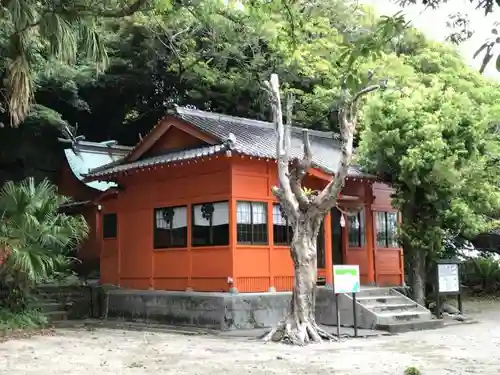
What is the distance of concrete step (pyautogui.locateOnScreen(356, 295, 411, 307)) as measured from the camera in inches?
586

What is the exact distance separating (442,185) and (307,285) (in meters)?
4.86

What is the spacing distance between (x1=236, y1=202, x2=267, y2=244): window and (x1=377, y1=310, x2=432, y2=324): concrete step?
3.22 m

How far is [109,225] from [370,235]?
24.8ft

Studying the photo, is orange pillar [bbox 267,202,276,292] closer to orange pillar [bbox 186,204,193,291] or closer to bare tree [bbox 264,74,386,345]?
orange pillar [bbox 186,204,193,291]

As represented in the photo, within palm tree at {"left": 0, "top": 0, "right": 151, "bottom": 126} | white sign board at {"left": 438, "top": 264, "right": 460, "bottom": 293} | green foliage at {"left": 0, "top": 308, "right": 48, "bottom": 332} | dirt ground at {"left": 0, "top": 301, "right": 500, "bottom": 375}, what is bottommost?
dirt ground at {"left": 0, "top": 301, "right": 500, "bottom": 375}

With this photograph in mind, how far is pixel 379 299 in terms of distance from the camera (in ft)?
50.3

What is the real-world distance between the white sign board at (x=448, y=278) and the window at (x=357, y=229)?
279 cm

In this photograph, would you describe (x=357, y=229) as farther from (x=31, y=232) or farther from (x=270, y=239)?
(x=31, y=232)

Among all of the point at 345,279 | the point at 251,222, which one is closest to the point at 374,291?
the point at 345,279

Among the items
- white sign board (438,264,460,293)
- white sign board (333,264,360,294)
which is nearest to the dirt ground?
white sign board (333,264,360,294)

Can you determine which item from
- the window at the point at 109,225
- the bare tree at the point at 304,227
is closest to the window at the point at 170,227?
the window at the point at 109,225

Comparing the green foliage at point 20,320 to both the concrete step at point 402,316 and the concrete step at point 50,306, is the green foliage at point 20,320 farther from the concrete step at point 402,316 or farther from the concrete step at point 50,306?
the concrete step at point 402,316

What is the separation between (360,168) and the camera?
1683 cm

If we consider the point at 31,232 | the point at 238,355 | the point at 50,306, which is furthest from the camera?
the point at 50,306
